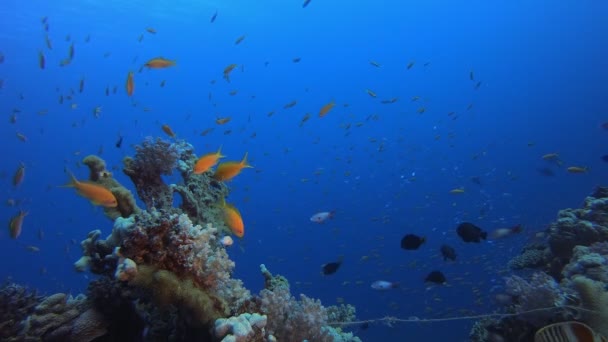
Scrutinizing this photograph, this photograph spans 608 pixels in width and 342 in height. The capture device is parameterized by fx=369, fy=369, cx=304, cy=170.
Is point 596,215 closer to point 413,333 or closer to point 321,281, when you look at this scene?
point 413,333

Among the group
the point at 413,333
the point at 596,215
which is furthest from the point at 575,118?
the point at 596,215

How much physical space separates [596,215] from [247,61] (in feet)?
275

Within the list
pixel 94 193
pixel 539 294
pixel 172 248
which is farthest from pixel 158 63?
pixel 539 294

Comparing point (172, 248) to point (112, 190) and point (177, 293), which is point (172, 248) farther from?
point (112, 190)

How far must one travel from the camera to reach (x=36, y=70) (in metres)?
51.1

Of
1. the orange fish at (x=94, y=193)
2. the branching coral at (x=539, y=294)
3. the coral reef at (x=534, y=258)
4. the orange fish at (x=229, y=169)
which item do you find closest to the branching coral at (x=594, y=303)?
the branching coral at (x=539, y=294)

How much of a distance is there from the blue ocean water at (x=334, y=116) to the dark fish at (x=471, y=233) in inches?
473

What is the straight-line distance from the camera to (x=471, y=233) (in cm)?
705

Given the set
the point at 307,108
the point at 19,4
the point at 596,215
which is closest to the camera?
the point at 596,215

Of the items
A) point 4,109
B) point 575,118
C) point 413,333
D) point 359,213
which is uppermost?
point 575,118

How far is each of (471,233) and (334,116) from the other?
90.0m

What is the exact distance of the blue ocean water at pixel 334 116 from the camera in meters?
40.4

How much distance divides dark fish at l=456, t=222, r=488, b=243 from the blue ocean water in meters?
12.0

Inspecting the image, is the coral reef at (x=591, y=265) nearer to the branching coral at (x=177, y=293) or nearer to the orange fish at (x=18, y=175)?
→ the branching coral at (x=177, y=293)
